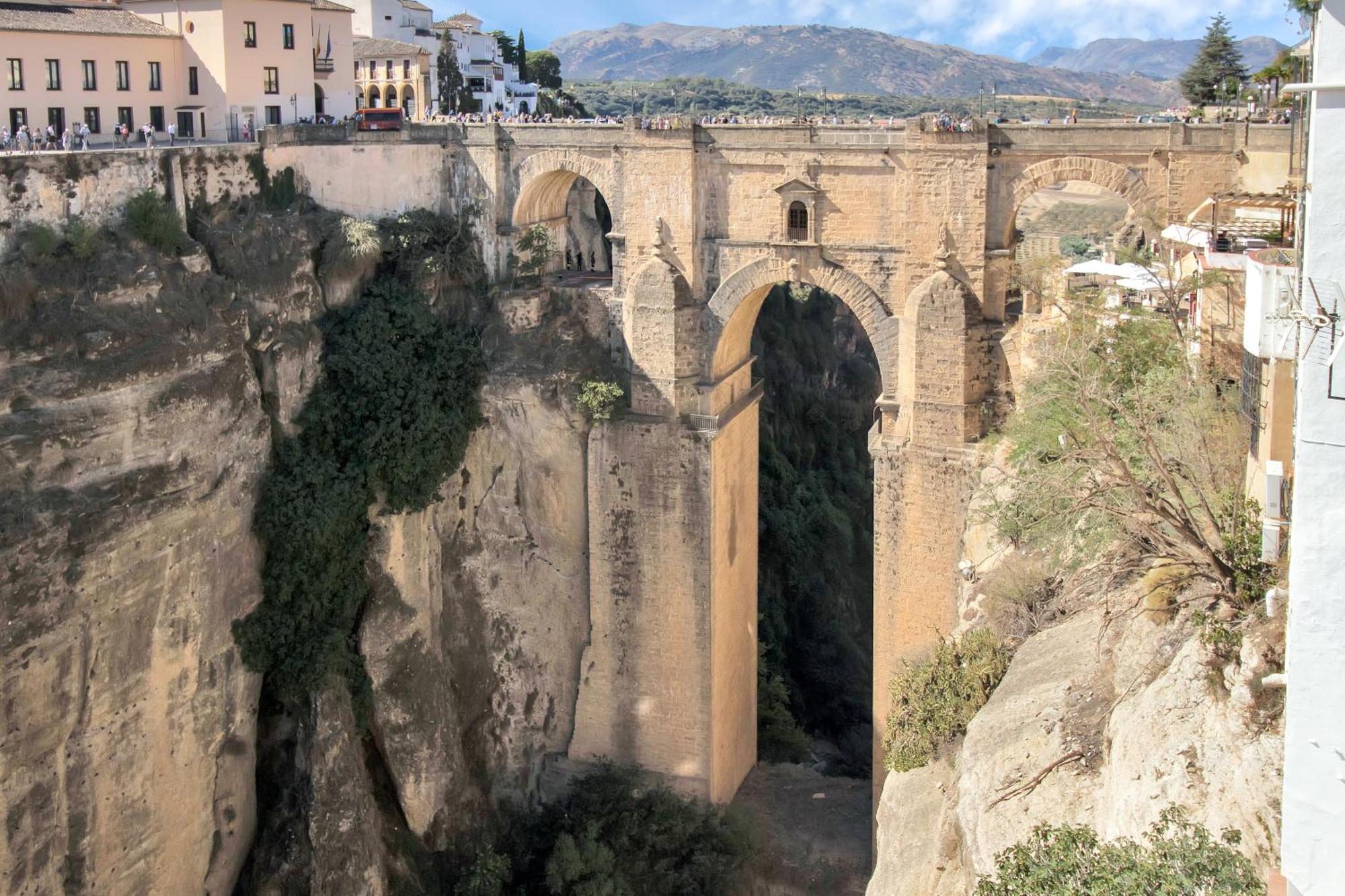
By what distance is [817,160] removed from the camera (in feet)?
90.0

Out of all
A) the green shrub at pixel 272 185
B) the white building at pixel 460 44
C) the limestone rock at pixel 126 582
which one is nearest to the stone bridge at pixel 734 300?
the green shrub at pixel 272 185

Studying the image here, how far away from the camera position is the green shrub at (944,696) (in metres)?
22.0

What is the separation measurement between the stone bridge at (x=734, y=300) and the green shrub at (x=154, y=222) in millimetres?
3654

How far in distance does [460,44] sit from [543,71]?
15541 mm

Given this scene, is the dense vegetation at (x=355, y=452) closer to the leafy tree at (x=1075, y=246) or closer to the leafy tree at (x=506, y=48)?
the leafy tree at (x=1075, y=246)

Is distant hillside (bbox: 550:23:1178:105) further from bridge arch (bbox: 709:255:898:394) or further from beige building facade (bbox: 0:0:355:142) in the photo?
bridge arch (bbox: 709:255:898:394)

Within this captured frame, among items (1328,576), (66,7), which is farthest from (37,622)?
(1328,576)

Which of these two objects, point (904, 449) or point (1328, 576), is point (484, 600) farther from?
point (1328, 576)

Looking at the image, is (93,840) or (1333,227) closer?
(1333,227)

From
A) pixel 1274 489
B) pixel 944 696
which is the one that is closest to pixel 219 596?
pixel 944 696

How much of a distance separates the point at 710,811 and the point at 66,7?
21587 mm

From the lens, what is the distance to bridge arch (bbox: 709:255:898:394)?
2727 cm

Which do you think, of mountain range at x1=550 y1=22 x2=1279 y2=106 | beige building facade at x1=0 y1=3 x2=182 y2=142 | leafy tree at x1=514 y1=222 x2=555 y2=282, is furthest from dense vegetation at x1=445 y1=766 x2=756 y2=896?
mountain range at x1=550 y1=22 x2=1279 y2=106

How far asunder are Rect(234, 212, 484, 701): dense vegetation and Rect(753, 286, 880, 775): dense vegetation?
10245 mm
